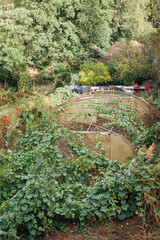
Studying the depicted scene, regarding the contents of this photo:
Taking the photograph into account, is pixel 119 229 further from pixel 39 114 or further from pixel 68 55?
pixel 68 55

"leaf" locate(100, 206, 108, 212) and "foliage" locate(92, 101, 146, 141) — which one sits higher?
"leaf" locate(100, 206, 108, 212)

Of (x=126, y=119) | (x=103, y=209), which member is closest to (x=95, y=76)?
(x=126, y=119)

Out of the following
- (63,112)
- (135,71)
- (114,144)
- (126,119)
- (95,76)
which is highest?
(63,112)

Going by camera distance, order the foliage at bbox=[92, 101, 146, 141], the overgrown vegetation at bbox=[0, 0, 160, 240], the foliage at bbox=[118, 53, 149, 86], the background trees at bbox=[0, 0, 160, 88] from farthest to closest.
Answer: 1. the background trees at bbox=[0, 0, 160, 88]
2. the foliage at bbox=[118, 53, 149, 86]
3. the foliage at bbox=[92, 101, 146, 141]
4. the overgrown vegetation at bbox=[0, 0, 160, 240]

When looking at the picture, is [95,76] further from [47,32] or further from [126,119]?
[126,119]

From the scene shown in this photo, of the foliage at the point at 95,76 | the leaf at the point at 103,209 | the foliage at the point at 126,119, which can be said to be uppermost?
the leaf at the point at 103,209

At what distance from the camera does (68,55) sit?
20.3 meters

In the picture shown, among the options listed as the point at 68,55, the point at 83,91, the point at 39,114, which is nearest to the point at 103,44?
the point at 68,55

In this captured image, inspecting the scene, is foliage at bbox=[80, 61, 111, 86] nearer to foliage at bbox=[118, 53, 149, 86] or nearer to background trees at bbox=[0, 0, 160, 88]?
foliage at bbox=[118, 53, 149, 86]

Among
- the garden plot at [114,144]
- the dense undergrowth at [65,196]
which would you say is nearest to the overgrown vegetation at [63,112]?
the dense undergrowth at [65,196]

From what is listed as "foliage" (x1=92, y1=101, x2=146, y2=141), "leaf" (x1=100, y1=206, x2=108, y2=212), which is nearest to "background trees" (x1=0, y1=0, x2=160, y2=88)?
"foliage" (x1=92, y1=101, x2=146, y2=141)

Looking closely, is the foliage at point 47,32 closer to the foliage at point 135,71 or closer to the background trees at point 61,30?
the background trees at point 61,30

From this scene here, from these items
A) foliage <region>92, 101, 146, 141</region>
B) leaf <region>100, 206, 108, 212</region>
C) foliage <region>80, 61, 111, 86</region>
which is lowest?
foliage <region>80, 61, 111, 86</region>

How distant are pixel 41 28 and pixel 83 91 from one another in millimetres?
7631
